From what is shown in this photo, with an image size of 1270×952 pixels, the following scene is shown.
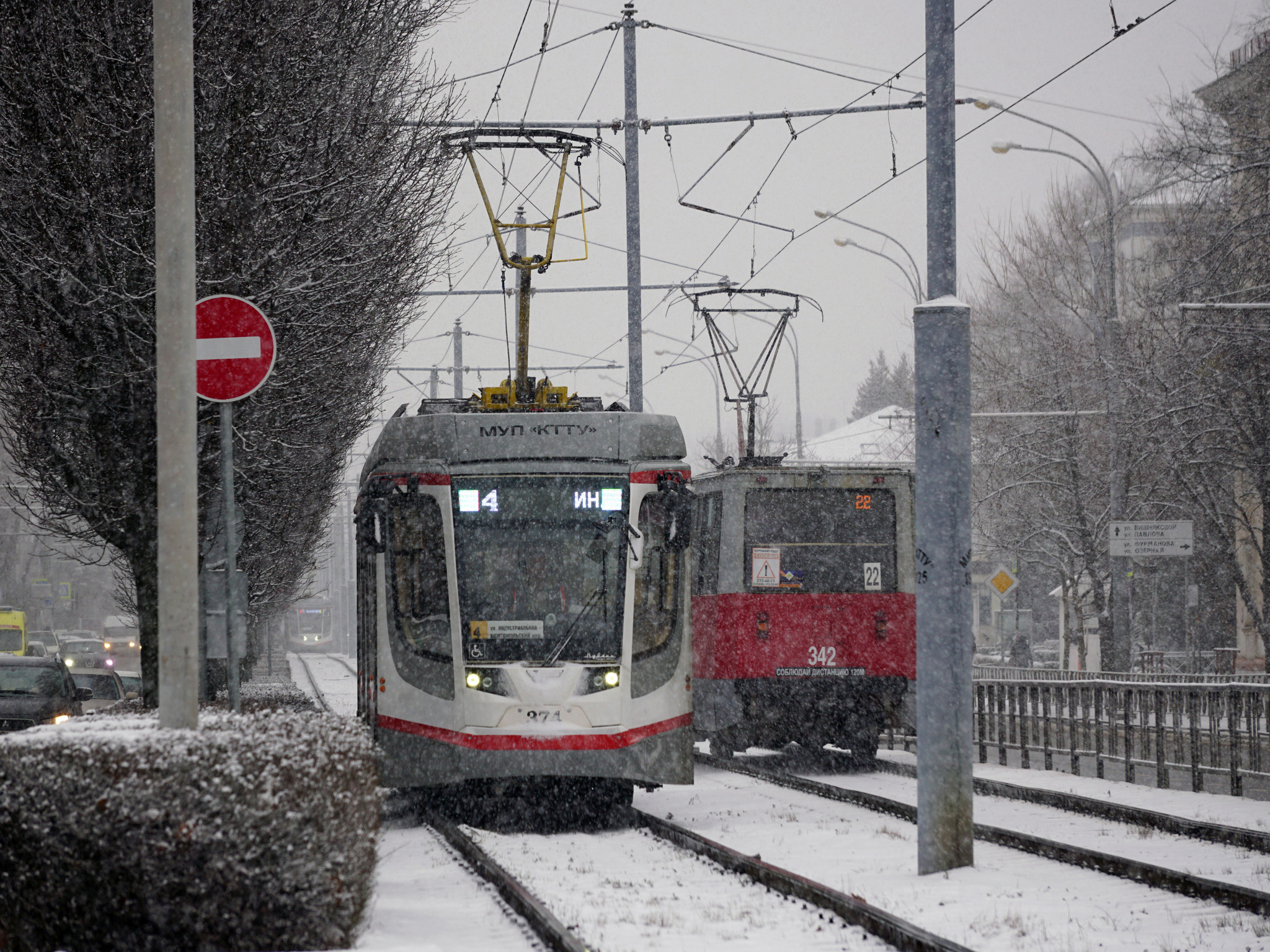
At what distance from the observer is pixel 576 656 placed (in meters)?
12.0

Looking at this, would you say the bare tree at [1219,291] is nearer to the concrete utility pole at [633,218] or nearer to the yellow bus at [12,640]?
the concrete utility pole at [633,218]

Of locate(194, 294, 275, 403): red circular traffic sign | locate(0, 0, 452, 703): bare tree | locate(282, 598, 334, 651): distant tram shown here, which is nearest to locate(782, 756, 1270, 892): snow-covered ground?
locate(194, 294, 275, 403): red circular traffic sign

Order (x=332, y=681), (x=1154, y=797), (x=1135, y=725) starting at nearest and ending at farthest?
(x=1154, y=797) → (x=1135, y=725) → (x=332, y=681)

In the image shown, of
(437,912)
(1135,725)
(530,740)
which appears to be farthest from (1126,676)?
(437,912)

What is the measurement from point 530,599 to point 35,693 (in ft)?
30.6

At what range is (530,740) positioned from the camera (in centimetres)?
1173

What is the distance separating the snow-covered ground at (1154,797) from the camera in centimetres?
1191

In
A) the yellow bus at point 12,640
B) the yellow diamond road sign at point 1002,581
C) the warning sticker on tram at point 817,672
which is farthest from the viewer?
the yellow bus at point 12,640

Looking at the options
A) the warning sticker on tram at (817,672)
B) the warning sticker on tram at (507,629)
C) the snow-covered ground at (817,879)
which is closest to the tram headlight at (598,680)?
the warning sticker on tram at (507,629)

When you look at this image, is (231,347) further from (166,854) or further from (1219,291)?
(1219,291)

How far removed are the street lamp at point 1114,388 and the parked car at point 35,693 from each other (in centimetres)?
1621

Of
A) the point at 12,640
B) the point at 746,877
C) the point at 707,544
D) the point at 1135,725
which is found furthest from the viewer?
the point at 12,640

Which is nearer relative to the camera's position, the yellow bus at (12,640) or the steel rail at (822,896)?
the steel rail at (822,896)

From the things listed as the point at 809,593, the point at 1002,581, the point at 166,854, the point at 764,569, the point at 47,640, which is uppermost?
the point at 764,569
